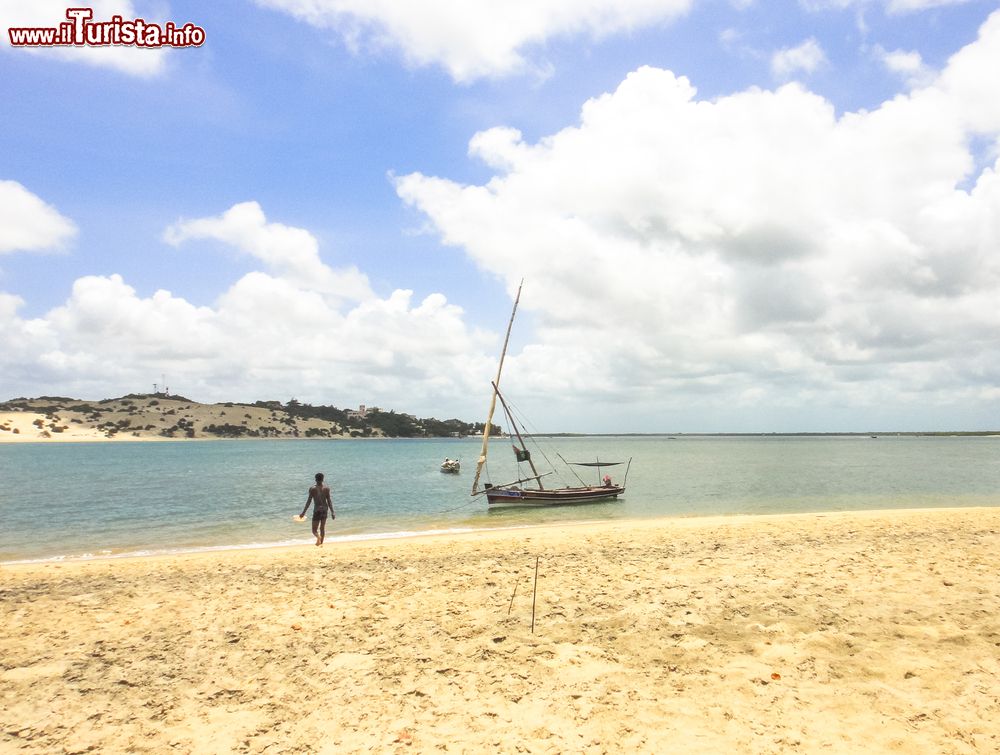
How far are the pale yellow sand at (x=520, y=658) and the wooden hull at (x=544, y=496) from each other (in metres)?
29.2

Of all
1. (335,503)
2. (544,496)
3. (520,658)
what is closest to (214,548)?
(335,503)

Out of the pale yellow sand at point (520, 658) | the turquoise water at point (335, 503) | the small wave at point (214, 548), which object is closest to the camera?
the pale yellow sand at point (520, 658)

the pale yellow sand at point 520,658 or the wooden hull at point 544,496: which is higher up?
the pale yellow sand at point 520,658

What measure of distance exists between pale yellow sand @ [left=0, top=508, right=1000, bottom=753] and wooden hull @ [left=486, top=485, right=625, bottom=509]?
29.2 m

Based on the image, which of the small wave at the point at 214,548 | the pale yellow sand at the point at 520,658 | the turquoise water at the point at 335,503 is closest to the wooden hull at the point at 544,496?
the turquoise water at the point at 335,503

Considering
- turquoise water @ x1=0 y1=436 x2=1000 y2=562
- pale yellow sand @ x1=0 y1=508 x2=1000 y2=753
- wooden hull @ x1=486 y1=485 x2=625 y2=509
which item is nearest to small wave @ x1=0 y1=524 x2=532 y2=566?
turquoise water @ x1=0 y1=436 x2=1000 y2=562

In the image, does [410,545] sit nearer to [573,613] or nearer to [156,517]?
[573,613]

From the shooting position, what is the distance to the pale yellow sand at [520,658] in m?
6.93

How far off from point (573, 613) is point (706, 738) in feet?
13.8

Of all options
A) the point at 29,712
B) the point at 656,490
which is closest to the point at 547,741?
the point at 29,712

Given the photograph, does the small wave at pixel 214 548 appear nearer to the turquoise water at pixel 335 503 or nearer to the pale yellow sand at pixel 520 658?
the turquoise water at pixel 335 503

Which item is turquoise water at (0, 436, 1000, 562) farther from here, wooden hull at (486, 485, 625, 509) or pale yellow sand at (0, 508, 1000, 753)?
pale yellow sand at (0, 508, 1000, 753)

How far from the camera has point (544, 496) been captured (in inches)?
1793

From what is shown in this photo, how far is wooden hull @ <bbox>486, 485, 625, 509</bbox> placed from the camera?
43969 mm
